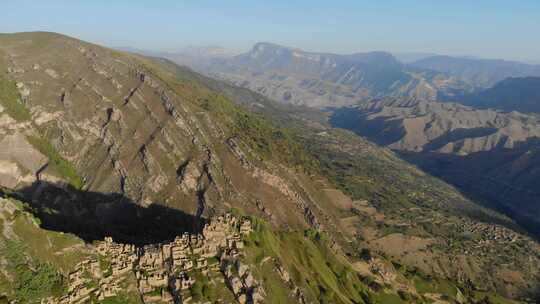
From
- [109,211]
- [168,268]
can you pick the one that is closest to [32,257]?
[168,268]

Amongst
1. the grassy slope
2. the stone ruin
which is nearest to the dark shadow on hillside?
the stone ruin

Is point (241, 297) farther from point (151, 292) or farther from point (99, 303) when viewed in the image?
point (99, 303)

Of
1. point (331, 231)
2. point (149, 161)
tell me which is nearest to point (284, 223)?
point (331, 231)

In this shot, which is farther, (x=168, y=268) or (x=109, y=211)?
(x=109, y=211)

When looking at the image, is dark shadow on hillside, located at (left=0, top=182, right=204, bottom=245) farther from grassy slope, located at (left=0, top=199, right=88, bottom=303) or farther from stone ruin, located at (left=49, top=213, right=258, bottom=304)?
grassy slope, located at (left=0, top=199, right=88, bottom=303)

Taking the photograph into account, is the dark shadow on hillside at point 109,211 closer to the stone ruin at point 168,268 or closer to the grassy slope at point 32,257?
the stone ruin at point 168,268

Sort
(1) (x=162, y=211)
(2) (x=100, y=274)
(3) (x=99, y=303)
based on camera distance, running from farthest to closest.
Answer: (1) (x=162, y=211)
(2) (x=100, y=274)
(3) (x=99, y=303)

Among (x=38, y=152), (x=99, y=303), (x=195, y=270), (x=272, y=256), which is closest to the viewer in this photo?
(x=99, y=303)

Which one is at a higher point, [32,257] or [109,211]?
[32,257]

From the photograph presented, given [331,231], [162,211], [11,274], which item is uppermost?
[11,274]

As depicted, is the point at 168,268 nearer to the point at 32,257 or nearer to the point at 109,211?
the point at 32,257

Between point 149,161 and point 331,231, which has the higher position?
point 149,161
